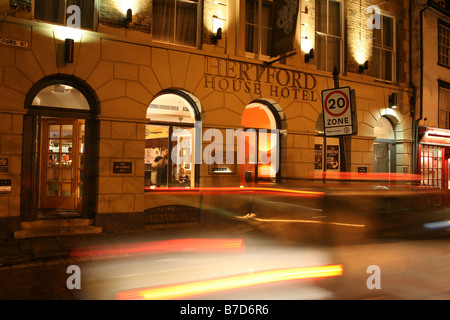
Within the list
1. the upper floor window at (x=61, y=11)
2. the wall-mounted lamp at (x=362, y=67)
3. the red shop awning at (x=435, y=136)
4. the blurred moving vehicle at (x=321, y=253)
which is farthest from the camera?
the red shop awning at (x=435, y=136)

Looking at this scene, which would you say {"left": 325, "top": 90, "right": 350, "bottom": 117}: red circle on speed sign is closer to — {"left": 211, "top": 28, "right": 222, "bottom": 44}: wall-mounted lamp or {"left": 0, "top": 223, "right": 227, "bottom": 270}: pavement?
{"left": 211, "top": 28, "right": 222, "bottom": 44}: wall-mounted lamp

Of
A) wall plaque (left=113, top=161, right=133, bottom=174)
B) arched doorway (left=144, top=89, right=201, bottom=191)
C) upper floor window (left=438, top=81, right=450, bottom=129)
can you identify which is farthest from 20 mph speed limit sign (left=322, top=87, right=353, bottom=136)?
upper floor window (left=438, top=81, right=450, bottom=129)

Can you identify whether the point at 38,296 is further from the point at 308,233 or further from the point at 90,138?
the point at 90,138

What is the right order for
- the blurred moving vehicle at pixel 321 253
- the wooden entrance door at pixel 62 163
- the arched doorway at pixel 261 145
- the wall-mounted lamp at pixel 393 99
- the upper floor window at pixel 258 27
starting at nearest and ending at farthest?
the blurred moving vehicle at pixel 321 253 → the wooden entrance door at pixel 62 163 → the upper floor window at pixel 258 27 → the arched doorway at pixel 261 145 → the wall-mounted lamp at pixel 393 99

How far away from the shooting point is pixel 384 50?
54.6ft

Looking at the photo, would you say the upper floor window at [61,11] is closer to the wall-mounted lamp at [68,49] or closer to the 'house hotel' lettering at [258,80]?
the wall-mounted lamp at [68,49]

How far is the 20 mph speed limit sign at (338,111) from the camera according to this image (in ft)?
29.6

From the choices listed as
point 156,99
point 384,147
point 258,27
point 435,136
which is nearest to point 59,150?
point 156,99

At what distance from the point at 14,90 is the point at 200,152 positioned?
5.35 meters

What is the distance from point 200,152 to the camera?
39.2 ft

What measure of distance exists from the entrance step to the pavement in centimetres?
15

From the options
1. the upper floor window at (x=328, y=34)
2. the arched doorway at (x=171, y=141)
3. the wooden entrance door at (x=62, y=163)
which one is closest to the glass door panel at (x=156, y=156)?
the arched doorway at (x=171, y=141)

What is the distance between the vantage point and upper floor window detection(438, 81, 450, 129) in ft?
61.2

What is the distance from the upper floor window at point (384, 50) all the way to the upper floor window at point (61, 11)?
11688mm
